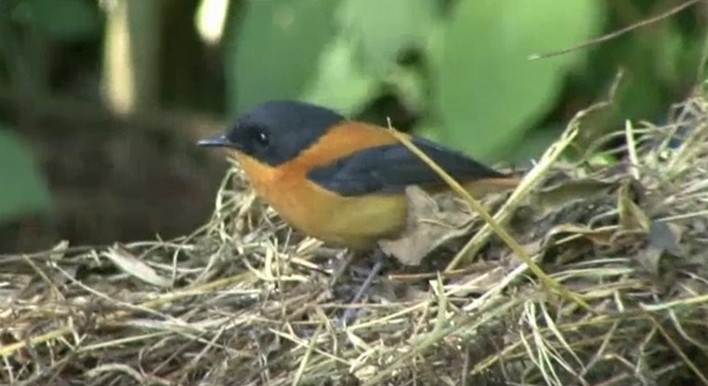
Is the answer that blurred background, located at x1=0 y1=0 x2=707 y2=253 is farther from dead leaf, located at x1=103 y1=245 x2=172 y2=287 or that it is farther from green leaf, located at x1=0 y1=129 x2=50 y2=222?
dead leaf, located at x1=103 y1=245 x2=172 y2=287

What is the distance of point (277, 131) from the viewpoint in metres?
2.09

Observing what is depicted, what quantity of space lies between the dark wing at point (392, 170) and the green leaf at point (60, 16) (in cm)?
137

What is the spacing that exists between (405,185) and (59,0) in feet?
5.24

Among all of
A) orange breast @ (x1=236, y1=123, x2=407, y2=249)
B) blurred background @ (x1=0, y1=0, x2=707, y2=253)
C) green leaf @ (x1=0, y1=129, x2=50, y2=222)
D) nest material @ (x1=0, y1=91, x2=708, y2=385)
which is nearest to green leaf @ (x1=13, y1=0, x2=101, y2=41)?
blurred background @ (x1=0, y1=0, x2=707, y2=253)

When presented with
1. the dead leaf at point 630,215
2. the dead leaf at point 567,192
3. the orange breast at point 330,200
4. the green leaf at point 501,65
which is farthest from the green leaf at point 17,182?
the dead leaf at point 630,215

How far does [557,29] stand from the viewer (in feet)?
6.98

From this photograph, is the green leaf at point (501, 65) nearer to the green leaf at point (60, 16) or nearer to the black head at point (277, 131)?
the black head at point (277, 131)

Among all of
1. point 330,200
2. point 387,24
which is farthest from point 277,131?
point 387,24

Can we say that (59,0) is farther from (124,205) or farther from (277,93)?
(277,93)

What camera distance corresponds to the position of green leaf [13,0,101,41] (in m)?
3.26

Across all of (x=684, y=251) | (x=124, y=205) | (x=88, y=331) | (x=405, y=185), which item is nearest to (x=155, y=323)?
(x=88, y=331)

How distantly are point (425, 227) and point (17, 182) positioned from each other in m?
0.90

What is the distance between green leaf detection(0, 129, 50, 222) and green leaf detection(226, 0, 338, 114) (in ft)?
1.13

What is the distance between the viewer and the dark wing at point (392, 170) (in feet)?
6.32
